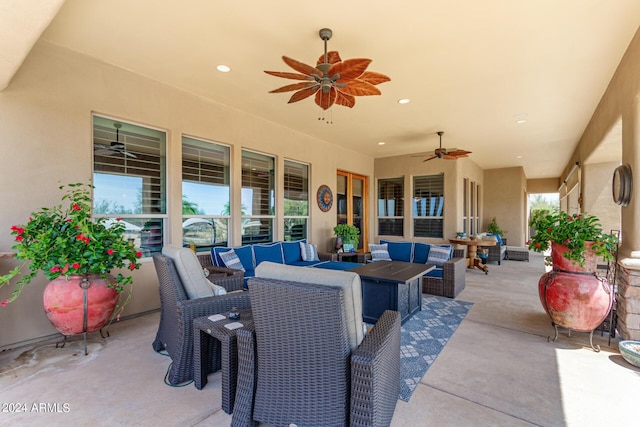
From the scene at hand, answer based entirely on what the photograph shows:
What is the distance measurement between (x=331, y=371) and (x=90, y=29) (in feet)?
11.9

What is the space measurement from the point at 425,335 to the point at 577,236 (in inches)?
72.1

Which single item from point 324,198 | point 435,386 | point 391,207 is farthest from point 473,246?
point 435,386

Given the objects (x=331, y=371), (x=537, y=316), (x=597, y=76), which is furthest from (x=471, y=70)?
(x=331, y=371)

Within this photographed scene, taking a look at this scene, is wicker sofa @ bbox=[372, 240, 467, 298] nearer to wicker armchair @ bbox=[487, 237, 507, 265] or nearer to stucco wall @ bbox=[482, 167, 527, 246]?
wicker armchair @ bbox=[487, 237, 507, 265]

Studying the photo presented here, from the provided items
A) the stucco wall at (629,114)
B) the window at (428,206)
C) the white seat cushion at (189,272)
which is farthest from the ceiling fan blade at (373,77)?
the window at (428,206)

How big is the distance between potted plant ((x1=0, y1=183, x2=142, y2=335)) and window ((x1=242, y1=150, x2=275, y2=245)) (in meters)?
2.45

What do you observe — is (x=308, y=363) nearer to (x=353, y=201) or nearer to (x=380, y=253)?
(x=380, y=253)

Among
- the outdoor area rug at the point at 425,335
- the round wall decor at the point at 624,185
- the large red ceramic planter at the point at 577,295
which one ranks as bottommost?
the outdoor area rug at the point at 425,335

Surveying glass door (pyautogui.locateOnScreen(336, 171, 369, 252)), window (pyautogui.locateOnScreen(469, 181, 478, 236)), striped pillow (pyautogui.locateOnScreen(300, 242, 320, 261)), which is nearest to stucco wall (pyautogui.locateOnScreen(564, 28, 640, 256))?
striped pillow (pyautogui.locateOnScreen(300, 242, 320, 261))

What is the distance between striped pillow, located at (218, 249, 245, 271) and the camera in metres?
4.12

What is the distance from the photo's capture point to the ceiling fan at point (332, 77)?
96.4 inches

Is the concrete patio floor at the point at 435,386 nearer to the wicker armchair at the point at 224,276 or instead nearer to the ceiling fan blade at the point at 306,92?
the wicker armchair at the point at 224,276

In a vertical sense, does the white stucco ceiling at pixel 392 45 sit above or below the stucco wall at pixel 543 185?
above

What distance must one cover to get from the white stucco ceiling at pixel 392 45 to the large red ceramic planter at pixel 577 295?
2.10m
